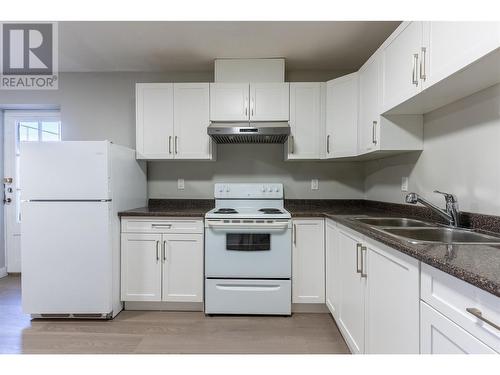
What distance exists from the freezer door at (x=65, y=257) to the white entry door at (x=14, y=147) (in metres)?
1.51

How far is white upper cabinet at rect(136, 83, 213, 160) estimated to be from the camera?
2543 mm

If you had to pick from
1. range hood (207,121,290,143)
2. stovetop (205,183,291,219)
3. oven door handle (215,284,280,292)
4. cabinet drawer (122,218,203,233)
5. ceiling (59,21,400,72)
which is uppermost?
ceiling (59,21,400,72)

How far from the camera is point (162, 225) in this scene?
7.50 feet

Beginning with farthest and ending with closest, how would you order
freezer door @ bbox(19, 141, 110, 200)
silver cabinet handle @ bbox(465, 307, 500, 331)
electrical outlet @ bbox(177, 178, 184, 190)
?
electrical outlet @ bbox(177, 178, 184, 190) → freezer door @ bbox(19, 141, 110, 200) → silver cabinet handle @ bbox(465, 307, 500, 331)

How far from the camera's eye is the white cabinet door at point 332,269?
78.4 inches

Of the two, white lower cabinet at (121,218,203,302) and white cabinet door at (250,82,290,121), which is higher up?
white cabinet door at (250,82,290,121)

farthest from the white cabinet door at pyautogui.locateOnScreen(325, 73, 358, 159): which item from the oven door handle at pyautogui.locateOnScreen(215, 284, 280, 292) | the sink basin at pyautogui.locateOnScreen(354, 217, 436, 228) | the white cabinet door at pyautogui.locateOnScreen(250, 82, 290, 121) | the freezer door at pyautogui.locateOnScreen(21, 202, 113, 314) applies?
the freezer door at pyautogui.locateOnScreen(21, 202, 113, 314)

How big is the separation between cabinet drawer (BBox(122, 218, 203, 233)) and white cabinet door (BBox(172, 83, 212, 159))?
0.68m

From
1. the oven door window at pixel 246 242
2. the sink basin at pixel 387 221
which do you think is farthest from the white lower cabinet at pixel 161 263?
the sink basin at pixel 387 221

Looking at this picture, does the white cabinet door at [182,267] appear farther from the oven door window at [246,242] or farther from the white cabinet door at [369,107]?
the white cabinet door at [369,107]

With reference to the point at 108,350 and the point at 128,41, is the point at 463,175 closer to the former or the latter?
the point at 108,350

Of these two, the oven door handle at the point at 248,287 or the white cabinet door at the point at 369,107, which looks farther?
the oven door handle at the point at 248,287

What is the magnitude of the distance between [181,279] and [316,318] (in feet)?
3.99

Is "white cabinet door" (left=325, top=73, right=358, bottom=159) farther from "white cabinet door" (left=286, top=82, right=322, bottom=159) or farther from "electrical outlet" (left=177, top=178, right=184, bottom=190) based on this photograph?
"electrical outlet" (left=177, top=178, right=184, bottom=190)
